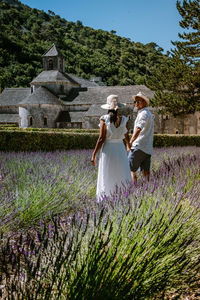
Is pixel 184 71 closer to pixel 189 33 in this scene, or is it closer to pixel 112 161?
pixel 189 33

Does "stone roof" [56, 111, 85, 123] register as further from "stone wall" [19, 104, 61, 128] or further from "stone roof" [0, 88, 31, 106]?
"stone roof" [0, 88, 31, 106]

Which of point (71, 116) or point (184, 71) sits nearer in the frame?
point (184, 71)

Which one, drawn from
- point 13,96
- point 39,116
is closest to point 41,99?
point 39,116

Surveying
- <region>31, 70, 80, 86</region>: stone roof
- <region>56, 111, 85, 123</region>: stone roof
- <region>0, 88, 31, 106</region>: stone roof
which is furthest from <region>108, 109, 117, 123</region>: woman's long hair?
<region>0, 88, 31, 106</region>: stone roof

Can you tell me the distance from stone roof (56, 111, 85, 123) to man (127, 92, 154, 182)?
34548 mm

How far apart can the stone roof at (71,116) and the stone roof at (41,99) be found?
1.80 meters

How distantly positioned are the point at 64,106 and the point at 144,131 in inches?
1544

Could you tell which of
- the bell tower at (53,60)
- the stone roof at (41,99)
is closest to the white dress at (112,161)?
the stone roof at (41,99)

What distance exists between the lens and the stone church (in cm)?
3794

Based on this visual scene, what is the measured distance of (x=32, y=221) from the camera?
4055 mm

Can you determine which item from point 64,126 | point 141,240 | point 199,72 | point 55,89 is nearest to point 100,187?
point 141,240

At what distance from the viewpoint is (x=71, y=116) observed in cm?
4188

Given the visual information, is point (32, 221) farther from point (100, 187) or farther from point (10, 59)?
point (10, 59)

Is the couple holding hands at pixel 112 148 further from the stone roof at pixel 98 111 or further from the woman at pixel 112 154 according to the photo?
the stone roof at pixel 98 111
